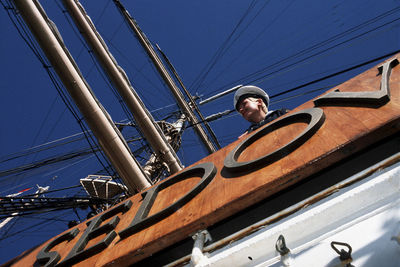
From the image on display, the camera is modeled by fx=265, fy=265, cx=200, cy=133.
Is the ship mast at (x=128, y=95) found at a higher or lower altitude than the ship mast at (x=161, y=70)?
lower

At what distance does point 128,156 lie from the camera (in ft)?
15.8

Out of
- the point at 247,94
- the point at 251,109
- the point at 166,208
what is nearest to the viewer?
the point at 166,208

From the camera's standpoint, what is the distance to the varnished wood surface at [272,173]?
1.26 metres

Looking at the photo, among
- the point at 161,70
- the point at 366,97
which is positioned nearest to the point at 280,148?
the point at 366,97

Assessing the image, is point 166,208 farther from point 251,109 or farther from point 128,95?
point 128,95

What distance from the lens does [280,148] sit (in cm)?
150

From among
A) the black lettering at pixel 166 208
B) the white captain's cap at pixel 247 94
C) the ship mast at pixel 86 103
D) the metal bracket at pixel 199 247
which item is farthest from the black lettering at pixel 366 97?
the ship mast at pixel 86 103

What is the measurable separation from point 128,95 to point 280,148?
22.2 feet

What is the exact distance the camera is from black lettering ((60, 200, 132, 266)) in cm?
173

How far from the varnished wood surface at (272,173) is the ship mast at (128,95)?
5685 millimetres

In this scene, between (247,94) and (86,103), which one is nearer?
(247,94)

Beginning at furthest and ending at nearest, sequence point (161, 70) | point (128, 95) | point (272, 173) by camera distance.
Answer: point (161, 70)
point (128, 95)
point (272, 173)

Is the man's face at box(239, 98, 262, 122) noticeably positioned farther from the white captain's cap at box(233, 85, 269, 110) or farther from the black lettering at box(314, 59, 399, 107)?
the black lettering at box(314, 59, 399, 107)

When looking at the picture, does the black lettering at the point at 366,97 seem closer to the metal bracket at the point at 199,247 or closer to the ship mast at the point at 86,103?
the metal bracket at the point at 199,247
